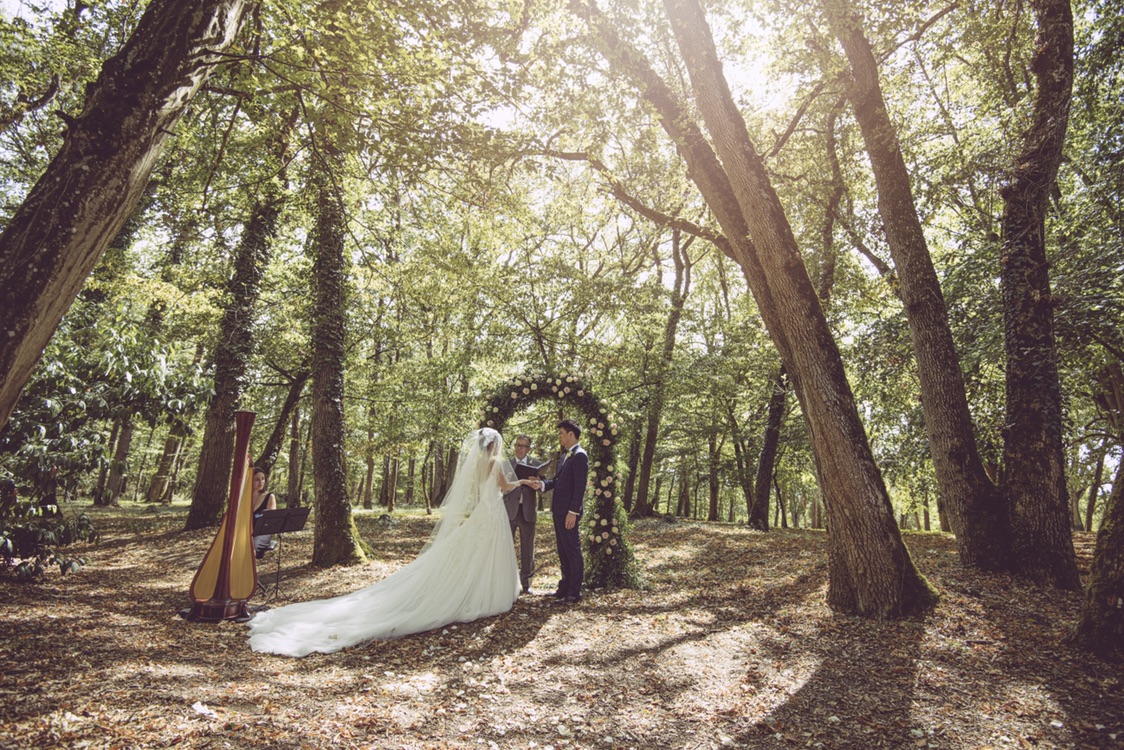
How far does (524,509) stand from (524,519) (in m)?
0.14

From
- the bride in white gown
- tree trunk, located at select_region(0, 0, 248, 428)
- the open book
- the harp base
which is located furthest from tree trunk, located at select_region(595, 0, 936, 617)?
the harp base

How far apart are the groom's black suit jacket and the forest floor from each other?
47.4 inches

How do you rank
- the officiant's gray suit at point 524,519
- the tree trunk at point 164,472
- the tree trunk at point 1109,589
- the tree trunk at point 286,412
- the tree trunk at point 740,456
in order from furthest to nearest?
1. the tree trunk at point 164,472
2. the tree trunk at point 740,456
3. the tree trunk at point 286,412
4. the officiant's gray suit at point 524,519
5. the tree trunk at point 1109,589

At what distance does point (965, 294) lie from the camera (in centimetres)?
944

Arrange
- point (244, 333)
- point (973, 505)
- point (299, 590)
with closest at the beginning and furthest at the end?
point (973, 505), point (299, 590), point (244, 333)

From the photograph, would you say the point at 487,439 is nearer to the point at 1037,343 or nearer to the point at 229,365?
the point at 1037,343

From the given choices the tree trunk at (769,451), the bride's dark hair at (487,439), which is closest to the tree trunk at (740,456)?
the tree trunk at (769,451)

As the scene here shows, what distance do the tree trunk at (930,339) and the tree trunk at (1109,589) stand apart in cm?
260

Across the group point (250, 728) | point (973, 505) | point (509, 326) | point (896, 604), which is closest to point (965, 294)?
point (973, 505)

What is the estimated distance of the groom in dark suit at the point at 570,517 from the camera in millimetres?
6645

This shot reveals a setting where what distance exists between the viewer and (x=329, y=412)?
880 cm

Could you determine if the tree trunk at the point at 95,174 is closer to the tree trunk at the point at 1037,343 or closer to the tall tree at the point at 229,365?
the tree trunk at the point at 1037,343

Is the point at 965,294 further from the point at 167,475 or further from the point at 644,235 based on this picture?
the point at 167,475

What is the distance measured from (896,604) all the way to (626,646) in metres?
2.81
